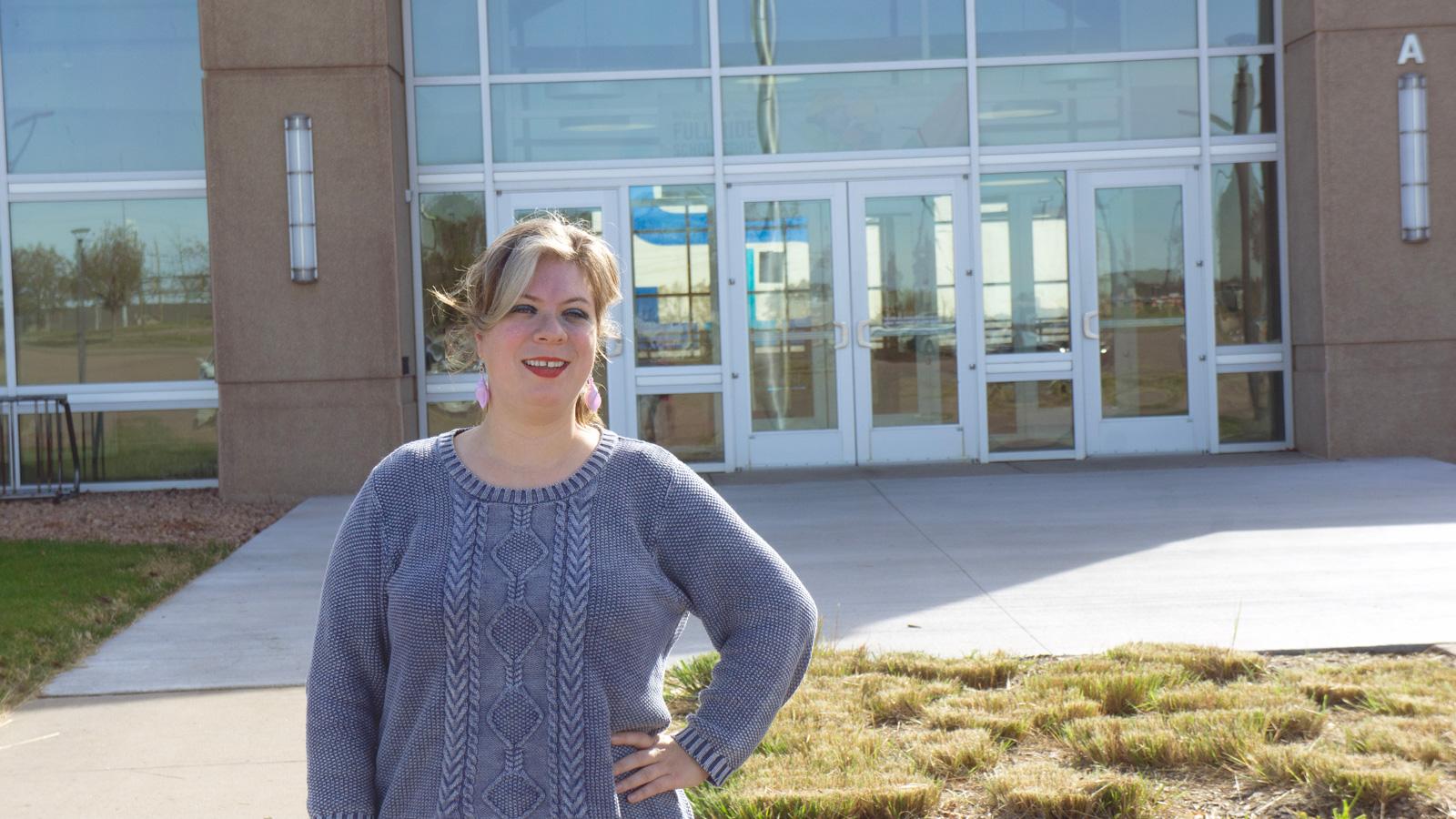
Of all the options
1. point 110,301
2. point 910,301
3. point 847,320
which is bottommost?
point 847,320

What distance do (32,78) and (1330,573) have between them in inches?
392

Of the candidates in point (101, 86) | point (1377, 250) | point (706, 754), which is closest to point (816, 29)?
point (1377, 250)

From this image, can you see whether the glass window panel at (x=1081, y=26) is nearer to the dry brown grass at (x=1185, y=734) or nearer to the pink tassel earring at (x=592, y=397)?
the dry brown grass at (x=1185, y=734)

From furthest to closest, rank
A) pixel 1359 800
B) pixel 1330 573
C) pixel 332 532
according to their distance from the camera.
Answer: pixel 332 532, pixel 1330 573, pixel 1359 800

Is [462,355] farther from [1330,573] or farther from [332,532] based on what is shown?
[332,532]

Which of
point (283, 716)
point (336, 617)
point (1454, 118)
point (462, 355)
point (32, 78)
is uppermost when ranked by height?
point (32, 78)

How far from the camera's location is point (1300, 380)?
11.7m

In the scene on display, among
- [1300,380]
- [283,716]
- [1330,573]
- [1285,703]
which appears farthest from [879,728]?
[1300,380]

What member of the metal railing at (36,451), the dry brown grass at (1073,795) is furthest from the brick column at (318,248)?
the dry brown grass at (1073,795)

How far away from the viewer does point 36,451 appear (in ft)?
38.0

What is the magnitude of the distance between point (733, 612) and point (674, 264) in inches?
382

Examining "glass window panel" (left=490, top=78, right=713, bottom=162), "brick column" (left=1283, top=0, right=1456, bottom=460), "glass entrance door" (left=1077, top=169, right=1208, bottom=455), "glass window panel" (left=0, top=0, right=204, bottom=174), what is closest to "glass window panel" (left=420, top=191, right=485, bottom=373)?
"glass window panel" (left=490, top=78, right=713, bottom=162)

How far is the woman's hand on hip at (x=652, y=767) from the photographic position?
2.23 m

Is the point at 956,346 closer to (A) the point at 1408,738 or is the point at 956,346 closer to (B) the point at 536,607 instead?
(A) the point at 1408,738
